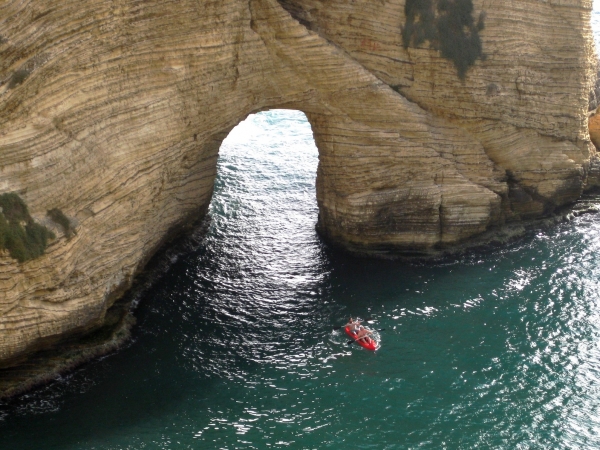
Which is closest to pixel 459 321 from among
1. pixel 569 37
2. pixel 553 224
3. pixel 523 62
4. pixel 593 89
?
pixel 553 224

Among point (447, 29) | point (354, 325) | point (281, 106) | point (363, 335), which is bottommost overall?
point (363, 335)

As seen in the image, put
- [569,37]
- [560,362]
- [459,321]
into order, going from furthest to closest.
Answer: [569,37]
[459,321]
[560,362]

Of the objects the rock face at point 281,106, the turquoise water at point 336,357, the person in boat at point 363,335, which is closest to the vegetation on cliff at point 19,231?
the rock face at point 281,106

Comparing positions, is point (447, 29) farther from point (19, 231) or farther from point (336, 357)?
point (19, 231)

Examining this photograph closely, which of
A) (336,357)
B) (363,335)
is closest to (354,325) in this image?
(363,335)

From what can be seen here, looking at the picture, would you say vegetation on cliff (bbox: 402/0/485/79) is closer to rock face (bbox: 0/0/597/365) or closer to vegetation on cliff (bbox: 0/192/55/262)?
rock face (bbox: 0/0/597/365)

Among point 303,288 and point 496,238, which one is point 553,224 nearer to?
point 496,238

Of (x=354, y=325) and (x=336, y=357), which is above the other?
(x=354, y=325)
